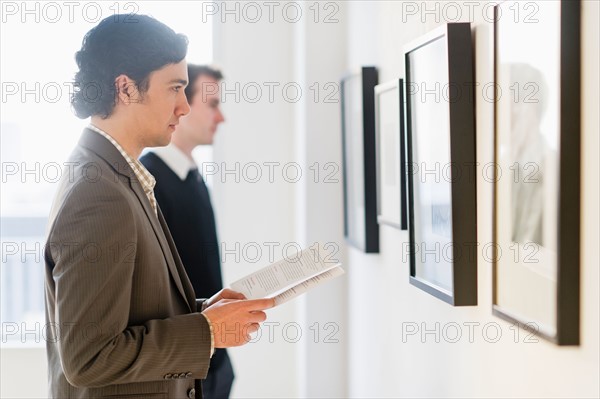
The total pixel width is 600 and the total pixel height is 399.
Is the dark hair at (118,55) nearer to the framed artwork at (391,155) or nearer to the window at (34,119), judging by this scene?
the framed artwork at (391,155)

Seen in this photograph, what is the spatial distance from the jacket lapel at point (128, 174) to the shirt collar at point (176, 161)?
99cm

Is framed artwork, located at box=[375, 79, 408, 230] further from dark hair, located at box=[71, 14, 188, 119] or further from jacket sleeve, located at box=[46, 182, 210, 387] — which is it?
jacket sleeve, located at box=[46, 182, 210, 387]

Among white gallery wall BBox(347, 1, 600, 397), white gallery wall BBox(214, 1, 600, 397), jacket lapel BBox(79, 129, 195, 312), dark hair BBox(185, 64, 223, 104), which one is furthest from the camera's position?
dark hair BBox(185, 64, 223, 104)

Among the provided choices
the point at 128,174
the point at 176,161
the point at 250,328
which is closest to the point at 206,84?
the point at 176,161

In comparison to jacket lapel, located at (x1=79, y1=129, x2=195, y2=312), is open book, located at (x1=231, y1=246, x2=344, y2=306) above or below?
below

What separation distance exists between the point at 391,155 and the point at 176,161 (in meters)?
0.76

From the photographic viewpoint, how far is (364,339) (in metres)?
2.81

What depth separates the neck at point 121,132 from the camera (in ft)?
5.28

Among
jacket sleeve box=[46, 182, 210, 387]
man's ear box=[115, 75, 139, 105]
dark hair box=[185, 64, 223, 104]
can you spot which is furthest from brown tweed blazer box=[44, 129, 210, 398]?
dark hair box=[185, 64, 223, 104]

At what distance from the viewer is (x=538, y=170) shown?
1215 millimetres

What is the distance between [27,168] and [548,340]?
2.95 m

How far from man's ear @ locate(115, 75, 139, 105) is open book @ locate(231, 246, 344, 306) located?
0.47m

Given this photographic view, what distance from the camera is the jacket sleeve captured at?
1.40 meters

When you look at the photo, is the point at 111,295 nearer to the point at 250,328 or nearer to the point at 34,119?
the point at 250,328
